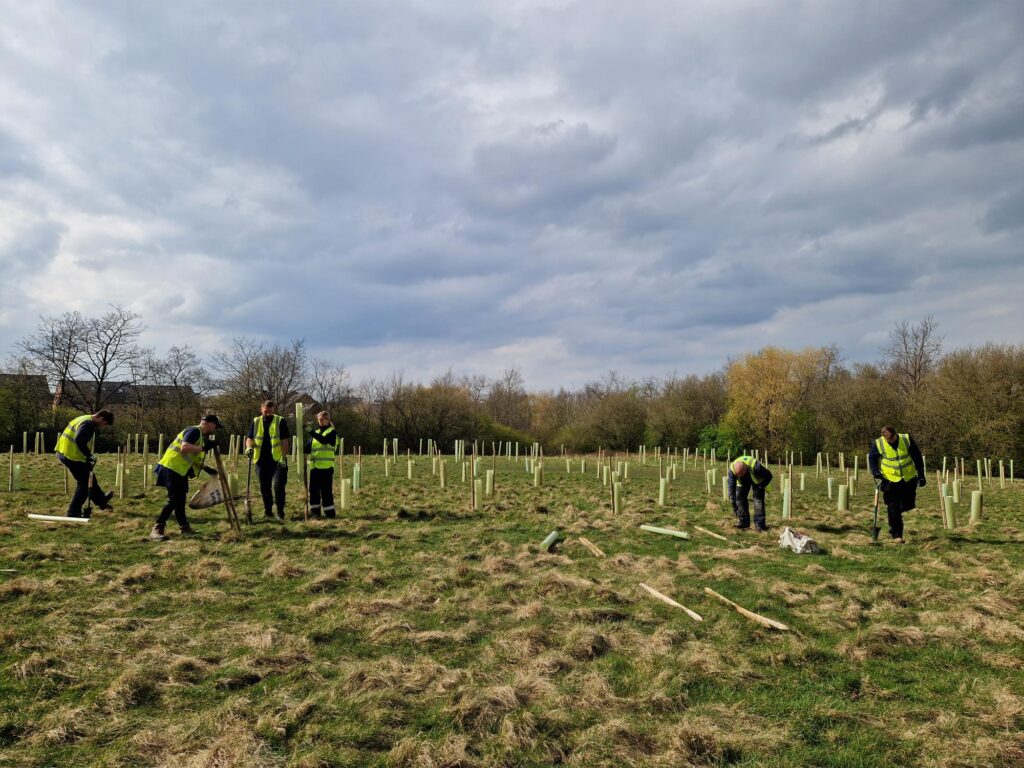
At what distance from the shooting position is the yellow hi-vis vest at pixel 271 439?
957 centimetres

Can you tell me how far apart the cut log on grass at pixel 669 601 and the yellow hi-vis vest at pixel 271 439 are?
6.14 meters

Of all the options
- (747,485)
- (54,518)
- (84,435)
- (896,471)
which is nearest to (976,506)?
(896,471)

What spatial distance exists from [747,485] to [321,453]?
6.91 meters

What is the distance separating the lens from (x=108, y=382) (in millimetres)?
36406

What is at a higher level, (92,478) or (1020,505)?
(92,478)

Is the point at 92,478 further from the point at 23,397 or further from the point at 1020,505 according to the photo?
the point at 23,397

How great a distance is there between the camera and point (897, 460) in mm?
8695

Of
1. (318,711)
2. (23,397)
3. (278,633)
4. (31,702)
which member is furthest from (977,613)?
(23,397)

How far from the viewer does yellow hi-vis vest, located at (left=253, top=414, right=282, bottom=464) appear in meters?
9.57

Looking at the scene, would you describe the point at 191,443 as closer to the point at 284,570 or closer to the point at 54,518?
the point at 54,518

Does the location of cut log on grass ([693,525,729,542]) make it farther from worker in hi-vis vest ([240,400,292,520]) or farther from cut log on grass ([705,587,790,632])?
worker in hi-vis vest ([240,400,292,520])

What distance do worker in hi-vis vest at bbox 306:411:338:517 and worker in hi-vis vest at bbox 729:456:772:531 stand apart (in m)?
6.45

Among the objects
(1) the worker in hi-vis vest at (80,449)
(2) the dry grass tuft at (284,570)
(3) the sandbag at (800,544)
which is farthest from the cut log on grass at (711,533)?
(1) the worker in hi-vis vest at (80,449)

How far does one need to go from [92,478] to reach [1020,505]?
18.9m
